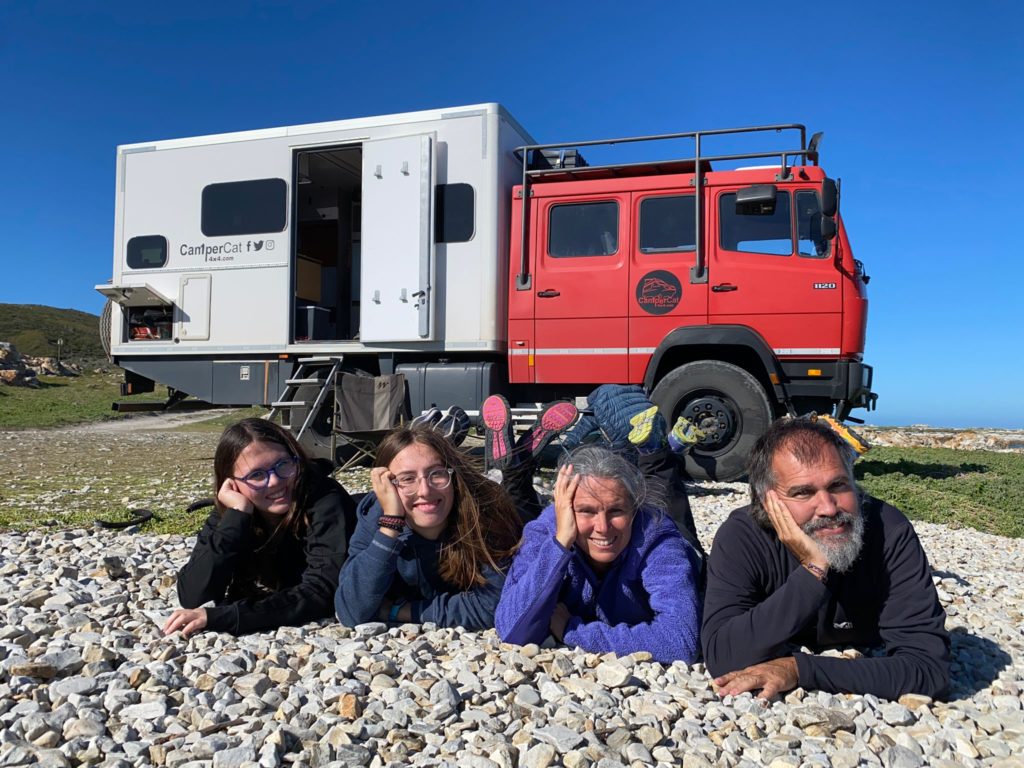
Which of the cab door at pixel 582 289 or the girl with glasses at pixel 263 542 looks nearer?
the girl with glasses at pixel 263 542

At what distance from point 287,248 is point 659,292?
4.14 m

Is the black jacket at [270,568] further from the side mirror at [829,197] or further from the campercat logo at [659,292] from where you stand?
the side mirror at [829,197]

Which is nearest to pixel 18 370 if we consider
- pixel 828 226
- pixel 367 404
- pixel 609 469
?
pixel 367 404

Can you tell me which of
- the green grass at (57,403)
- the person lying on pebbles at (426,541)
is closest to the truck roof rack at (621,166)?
the person lying on pebbles at (426,541)

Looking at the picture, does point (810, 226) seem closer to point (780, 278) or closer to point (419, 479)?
point (780, 278)

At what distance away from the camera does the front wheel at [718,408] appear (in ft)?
23.8

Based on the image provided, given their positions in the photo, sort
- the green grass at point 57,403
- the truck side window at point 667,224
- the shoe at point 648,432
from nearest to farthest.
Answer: the shoe at point 648,432
the truck side window at point 667,224
the green grass at point 57,403

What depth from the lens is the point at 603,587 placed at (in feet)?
9.54

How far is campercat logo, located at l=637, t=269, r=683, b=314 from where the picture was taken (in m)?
7.40

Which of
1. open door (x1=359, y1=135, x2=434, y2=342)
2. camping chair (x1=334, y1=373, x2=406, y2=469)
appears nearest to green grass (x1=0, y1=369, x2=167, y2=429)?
camping chair (x1=334, y1=373, x2=406, y2=469)

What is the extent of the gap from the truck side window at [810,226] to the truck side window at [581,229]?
1821mm

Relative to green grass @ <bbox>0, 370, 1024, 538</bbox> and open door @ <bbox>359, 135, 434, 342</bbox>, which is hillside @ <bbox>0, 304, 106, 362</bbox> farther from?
open door @ <bbox>359, 135, 434, 342</bbox>

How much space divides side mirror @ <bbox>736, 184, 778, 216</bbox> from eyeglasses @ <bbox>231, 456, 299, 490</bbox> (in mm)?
5488

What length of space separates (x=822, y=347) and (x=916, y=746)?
552 centimetres
